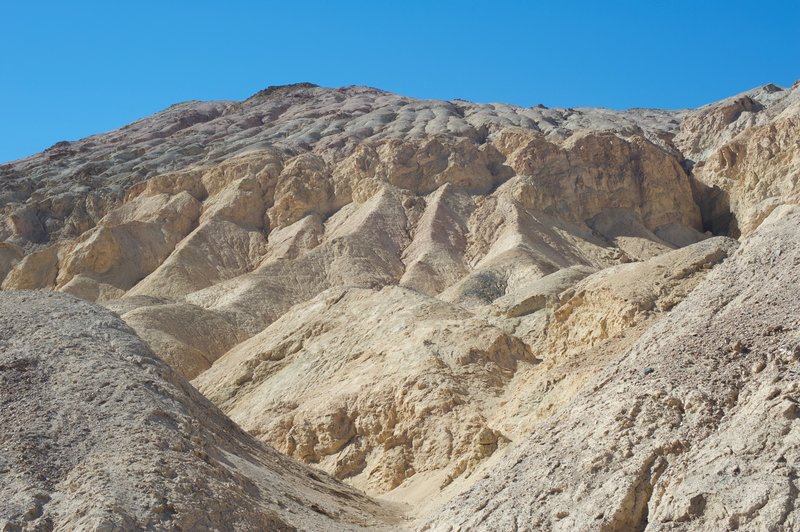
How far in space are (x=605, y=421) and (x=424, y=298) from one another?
66.9ft

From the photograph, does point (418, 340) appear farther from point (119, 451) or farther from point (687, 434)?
point (687, 434)

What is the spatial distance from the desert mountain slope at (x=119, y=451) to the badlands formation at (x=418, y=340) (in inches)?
2.1

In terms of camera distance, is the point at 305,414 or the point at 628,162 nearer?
the point at 305,414

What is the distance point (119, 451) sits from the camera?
14.7m

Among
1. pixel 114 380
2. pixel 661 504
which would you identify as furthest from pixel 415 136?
pixel 661 504

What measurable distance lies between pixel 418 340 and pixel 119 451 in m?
14.6

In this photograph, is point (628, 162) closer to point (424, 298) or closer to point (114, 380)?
point (424, 298)

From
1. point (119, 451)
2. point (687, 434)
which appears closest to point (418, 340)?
point (119, 451)

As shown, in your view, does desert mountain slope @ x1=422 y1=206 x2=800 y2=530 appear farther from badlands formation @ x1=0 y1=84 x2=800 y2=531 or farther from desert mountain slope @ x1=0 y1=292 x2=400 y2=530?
desert mountain slope @ x1=0 y1=292 x2=400 y2=530

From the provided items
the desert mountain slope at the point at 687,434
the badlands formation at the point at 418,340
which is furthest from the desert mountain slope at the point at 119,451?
the desert mountain slope at the point at 687,434

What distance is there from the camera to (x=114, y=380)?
1694 cm

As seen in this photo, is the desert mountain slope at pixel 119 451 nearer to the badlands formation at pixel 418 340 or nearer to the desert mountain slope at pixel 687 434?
the badlands formation at pixel 418 340

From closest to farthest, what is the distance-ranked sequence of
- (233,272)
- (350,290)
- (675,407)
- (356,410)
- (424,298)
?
1. (675,407)
2. (356,410)
3. (424,298)
4. (350,290)
5. (233,272)

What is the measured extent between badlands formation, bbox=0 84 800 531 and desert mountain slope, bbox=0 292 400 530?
0.17 ft
